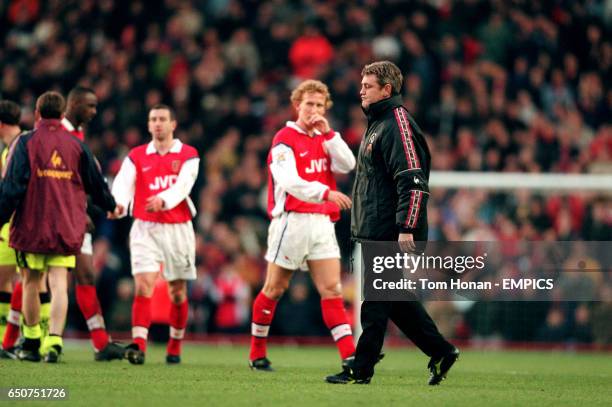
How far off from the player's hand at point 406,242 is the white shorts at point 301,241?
1980 millimetres

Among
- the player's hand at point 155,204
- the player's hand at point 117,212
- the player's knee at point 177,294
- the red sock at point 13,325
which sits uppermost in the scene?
the player's hand at point 155,204

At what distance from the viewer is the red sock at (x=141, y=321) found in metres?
10.6

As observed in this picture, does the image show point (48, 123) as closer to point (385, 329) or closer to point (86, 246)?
point (86, 246)

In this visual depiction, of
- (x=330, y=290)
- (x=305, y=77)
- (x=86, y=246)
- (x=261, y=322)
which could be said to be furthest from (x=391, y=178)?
(x=305, y=77)

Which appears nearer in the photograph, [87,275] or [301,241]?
[301,241]

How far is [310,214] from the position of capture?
32.9ft

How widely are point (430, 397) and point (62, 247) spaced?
367 centimetres

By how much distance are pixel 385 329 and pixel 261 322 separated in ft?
6.83

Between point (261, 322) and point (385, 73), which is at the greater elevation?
point (385, 73)

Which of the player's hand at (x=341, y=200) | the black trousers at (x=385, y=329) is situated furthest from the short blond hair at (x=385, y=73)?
the black trousers at (x=385, y=329)

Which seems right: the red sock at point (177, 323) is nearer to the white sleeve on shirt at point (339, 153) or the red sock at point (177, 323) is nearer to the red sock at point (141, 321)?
the red sock at point (141, 321)

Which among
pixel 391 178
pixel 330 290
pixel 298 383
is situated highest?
pixel 391 178

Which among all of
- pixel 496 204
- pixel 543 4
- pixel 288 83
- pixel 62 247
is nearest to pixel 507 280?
pixel 496 204

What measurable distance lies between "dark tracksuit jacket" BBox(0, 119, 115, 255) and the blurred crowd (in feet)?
21.1
